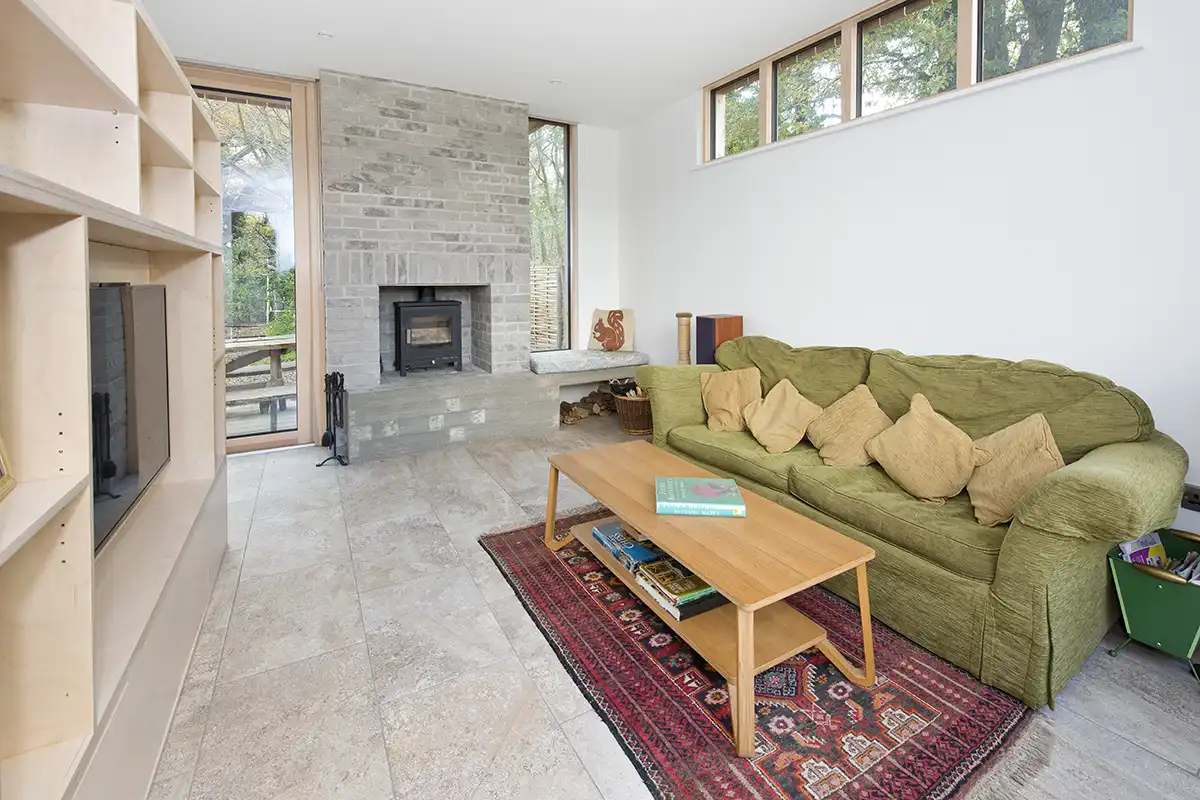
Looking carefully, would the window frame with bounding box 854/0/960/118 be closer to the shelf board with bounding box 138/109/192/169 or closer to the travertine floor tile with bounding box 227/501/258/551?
the shelf board with bounding box 138/109/192/169

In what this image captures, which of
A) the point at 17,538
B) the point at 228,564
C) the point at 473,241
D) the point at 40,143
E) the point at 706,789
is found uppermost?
the point at 473,241

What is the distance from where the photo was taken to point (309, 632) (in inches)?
84.7

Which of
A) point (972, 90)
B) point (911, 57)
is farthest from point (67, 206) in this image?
point (911, 57)

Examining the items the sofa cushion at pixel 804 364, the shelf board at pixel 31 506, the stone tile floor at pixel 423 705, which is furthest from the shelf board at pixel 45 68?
the sofa cushion at pixel 804 364

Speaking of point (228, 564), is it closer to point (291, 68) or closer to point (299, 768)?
point (299, 768)

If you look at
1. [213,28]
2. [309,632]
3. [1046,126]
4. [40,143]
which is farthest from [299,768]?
[213,28]

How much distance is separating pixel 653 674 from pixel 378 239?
365cm

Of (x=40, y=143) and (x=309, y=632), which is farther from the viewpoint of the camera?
(x=309, y=632)

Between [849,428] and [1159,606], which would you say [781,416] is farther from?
[1159,606]

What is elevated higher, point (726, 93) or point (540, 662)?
point (726, 93)

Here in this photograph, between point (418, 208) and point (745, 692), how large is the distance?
159 inches

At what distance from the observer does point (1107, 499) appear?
1.58 m

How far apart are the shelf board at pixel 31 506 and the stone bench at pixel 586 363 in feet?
12.7

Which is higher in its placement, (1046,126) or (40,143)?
(1046,126)
